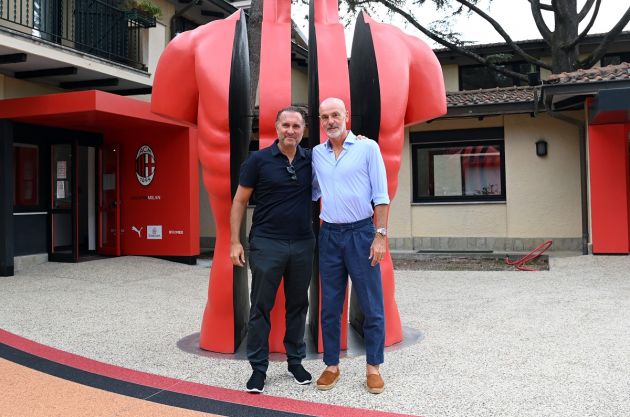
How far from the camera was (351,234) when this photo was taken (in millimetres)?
3670

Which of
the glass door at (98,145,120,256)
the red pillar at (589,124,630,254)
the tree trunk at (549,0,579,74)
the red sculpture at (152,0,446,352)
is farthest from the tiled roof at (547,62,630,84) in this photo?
the glass door at (98,145,120,256)

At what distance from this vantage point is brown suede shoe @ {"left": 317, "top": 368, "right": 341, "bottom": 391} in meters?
3.67

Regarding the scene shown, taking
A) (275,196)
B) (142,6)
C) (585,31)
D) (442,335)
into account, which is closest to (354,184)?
(275,196)

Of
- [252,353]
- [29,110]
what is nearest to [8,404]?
[252,353]

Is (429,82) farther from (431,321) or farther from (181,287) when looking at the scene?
(181,287)

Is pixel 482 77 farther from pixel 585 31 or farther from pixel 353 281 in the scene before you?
pixel 353 281

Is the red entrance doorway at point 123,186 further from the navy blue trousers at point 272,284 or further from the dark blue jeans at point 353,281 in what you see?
the dark blue jeans at point 353,281

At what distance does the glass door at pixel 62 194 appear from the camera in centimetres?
1069

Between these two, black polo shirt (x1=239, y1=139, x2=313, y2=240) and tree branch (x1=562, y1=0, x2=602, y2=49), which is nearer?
black polo shirt (x1=239, y1=139, x2=313, y2=240)

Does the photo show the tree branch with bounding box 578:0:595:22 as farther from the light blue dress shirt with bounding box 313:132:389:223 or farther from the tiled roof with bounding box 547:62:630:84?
the light blue dress shirt with bounding box 313:132:389:223

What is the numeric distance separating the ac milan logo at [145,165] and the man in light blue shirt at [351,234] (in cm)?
842

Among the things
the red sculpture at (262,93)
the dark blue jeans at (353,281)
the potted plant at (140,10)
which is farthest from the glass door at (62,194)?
the dark blue jeans at (353,281)

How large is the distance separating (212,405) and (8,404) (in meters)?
1.26

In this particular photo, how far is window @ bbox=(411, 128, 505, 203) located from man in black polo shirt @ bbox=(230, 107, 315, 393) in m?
10.3
